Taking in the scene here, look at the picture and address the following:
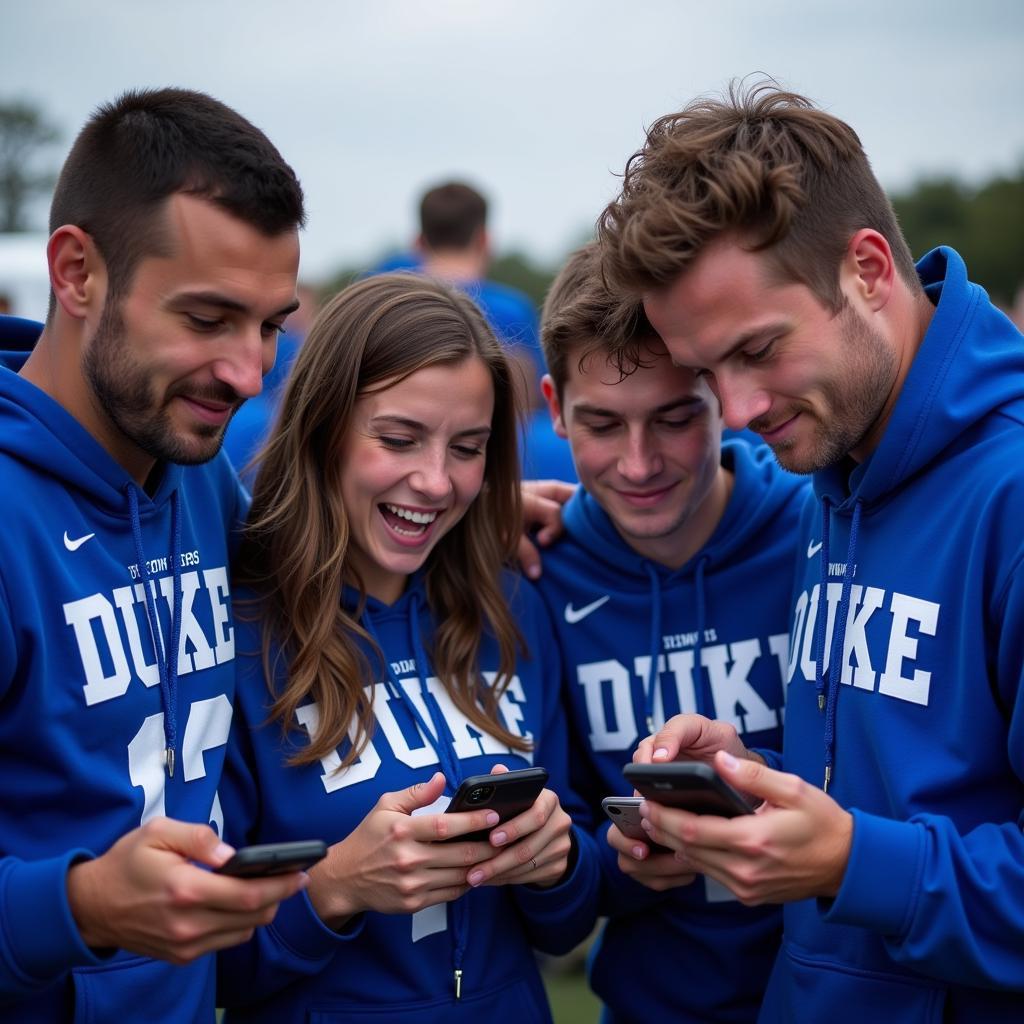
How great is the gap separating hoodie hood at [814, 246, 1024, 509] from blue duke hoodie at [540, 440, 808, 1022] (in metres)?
0.69

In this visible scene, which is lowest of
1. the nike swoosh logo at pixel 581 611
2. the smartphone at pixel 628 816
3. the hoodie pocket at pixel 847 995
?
the hoodie pocket at pixel 847 995

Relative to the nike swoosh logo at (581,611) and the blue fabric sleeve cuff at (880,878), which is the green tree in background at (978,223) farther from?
the blue fabric sleeve cuff at (880,878)

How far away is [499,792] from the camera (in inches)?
99.9

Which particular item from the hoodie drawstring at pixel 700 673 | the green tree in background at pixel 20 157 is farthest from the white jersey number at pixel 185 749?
the green tree in background at pixel 20 157

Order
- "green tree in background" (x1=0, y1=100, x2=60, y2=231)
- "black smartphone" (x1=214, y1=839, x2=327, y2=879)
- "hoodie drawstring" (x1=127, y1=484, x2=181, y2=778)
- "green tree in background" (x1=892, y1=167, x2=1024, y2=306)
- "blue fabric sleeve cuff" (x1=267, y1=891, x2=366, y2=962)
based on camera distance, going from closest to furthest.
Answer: "black smartphone" (x1=214, y1=839, x2=327, y2=879) → "hoodie drawstring" (x1=127, y1=484, x2=181, y2=778) → "blue fabric sleeve cuff" (x1=267, y1=891, x2=366, y2=962) → "green tree in background" (x1=0, y1=100, x2=60, y2=231) → "green tree in background" (x1=892, y1=167, x2=1024, y2=306)

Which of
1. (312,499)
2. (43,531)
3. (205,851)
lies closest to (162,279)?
(43,531)

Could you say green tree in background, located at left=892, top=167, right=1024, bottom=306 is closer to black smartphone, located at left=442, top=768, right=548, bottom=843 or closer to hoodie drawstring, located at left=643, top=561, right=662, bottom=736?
hoodie drawstring, located at left=643, top=561, right=662, bottom=736

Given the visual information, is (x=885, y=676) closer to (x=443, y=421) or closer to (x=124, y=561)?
(x=443, y=421)

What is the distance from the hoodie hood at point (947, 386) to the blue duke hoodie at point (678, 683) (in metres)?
0.69

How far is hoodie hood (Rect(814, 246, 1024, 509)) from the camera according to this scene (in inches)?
96.8

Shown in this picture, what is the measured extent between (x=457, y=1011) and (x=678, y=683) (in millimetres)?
1032

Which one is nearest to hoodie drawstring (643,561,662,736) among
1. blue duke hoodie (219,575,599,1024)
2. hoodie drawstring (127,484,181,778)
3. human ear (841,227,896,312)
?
blue duke hoodie (219,575,599,1024)

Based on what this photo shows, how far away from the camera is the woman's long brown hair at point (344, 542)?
292cm

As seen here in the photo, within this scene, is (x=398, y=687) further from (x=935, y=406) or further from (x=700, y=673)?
(x=935, y=406)
